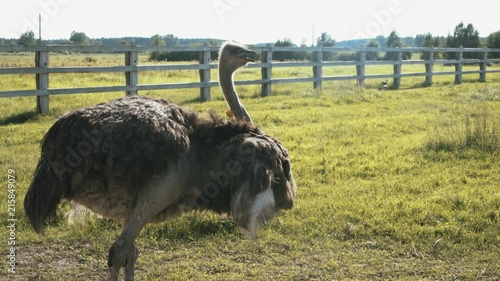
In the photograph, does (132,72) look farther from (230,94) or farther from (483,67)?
(483,67)

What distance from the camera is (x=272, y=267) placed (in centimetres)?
486

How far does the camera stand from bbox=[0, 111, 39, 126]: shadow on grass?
1040cm

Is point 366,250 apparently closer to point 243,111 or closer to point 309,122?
point 243,111

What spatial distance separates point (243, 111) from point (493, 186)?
11.1 feet

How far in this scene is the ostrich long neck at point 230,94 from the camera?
4816 mm

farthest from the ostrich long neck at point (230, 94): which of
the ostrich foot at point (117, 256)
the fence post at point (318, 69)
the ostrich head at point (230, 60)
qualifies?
the fence post at point (318, 69)

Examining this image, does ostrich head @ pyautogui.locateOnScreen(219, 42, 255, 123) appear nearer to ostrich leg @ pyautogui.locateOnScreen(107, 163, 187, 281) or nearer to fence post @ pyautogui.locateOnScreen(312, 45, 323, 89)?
ostrich leg @ pyautogui.locateOnScreen(107, 163, 187, 281)

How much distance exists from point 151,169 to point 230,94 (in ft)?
4.60

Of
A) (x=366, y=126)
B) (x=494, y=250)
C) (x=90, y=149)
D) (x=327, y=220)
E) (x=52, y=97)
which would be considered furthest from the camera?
(x=52, y=97)

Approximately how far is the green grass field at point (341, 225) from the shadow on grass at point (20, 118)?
0.74ft

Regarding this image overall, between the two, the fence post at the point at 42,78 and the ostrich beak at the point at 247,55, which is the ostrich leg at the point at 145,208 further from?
the fence post at the point at 42,78

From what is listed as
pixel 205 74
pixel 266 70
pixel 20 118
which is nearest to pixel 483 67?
pixel 266 70

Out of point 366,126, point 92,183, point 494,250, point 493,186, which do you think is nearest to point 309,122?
point 366,126

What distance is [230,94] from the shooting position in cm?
496
